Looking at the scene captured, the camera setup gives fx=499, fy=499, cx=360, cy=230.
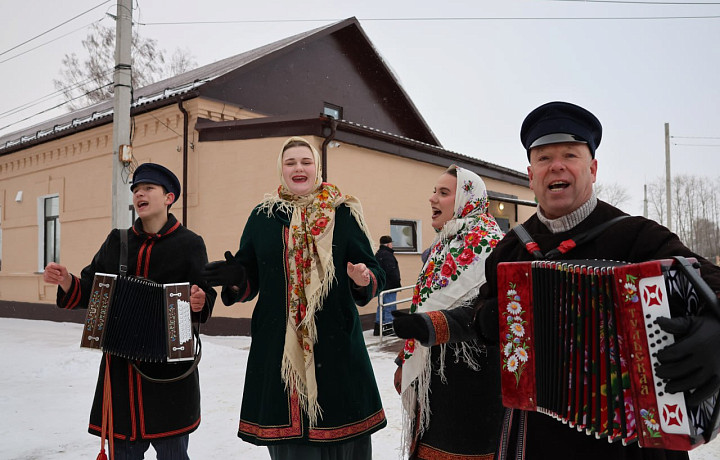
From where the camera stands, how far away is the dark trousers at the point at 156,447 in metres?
2.67

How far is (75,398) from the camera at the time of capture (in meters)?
5.68

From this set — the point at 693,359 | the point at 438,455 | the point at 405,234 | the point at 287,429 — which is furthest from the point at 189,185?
the point at 693,359

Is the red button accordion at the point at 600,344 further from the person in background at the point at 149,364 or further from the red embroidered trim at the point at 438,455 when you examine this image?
the person in background at the point at 149,364

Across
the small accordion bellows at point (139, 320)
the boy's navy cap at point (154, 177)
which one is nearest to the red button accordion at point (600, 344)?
the small accordion bellows at point (139, 320)

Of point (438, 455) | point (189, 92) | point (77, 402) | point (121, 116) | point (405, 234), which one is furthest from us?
point (405, 234)

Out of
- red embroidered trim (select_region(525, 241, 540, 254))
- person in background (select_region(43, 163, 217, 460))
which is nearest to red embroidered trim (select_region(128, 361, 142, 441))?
person in background (select_region(43, 163, 217, 460))

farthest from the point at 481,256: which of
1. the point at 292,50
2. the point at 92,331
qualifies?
the point at 292,50

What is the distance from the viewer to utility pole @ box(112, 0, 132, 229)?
25.6 feet

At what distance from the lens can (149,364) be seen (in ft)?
8.89

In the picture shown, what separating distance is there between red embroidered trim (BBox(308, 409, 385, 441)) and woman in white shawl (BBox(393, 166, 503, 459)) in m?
0.18

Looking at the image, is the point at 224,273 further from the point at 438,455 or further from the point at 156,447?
the point at 438,455

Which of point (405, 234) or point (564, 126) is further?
point (405, 234)

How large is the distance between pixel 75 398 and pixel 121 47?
17.9ft

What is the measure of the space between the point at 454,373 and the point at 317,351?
2.20 feet
